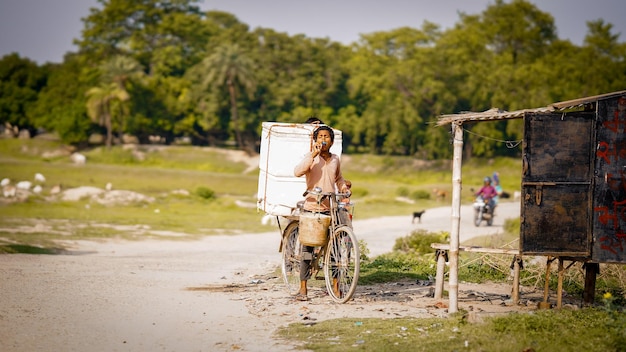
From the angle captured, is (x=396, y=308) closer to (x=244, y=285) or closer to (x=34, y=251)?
(x=244, y=285)

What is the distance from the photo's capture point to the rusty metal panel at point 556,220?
392 inches

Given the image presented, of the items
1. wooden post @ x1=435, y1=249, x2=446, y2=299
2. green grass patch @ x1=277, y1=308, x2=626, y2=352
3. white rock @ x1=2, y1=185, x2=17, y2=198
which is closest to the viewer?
green grass patch @ x1=277, y1=308, x2=626, y2=352

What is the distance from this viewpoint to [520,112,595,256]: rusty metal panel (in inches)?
391

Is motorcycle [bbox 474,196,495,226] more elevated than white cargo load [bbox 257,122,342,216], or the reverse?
white cargo load [bbox 257,122,342,216]

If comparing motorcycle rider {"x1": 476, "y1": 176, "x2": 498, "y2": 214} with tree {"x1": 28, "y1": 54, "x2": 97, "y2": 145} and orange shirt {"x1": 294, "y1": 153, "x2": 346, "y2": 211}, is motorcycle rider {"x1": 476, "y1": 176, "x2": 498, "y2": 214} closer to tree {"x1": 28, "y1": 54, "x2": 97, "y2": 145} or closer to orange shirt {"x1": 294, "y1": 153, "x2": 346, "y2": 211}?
orange shirt {"x1": 294, "y1": 153, "x2": 346, "y2": 211}

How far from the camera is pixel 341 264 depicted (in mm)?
10875

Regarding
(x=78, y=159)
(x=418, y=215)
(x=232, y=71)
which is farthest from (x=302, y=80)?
(x=418, y=215)

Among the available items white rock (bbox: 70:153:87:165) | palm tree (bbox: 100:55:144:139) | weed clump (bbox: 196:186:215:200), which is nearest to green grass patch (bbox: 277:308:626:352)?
weed clump (bbox: 196:186:215:200)

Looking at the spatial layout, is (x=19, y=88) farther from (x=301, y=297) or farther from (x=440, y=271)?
(x=440, y=271)

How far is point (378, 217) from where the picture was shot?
33.8 meters

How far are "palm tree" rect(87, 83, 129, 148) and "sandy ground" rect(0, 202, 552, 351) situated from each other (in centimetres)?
5670

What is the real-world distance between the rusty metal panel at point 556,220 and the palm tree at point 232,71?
213 ft


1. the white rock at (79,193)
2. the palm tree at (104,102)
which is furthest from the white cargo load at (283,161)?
the palm tree at (104,102)

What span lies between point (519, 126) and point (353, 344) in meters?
57.3
